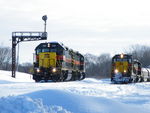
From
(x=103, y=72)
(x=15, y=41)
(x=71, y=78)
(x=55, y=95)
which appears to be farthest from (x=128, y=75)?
(x=103, y=72)

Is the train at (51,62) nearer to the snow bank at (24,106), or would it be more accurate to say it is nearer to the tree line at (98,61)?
the snow bank at (24,106)

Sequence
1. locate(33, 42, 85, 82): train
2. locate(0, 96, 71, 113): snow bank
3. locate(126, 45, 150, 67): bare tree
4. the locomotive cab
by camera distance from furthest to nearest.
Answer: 1. locate(126, 45, 150, 67): bare tree
2. the locomotive cab
3. locate(33, 42, 85, 82): train
4. locate(0, 96, 71, 113): snow bank

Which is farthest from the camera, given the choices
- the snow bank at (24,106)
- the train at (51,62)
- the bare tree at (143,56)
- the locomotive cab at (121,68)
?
the bare tree at (143,56)

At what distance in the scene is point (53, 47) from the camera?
99.7 ft

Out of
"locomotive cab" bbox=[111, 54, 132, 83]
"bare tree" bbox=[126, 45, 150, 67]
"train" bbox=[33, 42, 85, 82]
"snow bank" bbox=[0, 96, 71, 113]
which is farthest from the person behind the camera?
"bare tree" bbox=[126, 45, 150, 67]

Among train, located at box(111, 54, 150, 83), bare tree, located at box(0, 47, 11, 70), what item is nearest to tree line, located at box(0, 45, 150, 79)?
bare tree, located at box(0, 47, 11, 70)

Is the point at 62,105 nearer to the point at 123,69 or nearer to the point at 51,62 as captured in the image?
the point at 51,62

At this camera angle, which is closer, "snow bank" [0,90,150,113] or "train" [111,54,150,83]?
"snow bank" [0,90,150,113]

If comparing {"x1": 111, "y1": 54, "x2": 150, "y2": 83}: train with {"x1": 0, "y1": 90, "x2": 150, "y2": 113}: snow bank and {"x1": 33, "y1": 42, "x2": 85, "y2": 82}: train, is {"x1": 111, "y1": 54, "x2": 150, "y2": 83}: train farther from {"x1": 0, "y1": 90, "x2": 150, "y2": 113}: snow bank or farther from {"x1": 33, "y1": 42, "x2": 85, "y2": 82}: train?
{"x1": 0, "y1": 90, "x2": 150, "y2": 113}: snow bank

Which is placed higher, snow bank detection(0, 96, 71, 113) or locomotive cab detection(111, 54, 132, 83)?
locomotive cab detection(111, 54, 132, 83)

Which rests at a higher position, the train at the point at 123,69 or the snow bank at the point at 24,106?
the train at the point at 123,69

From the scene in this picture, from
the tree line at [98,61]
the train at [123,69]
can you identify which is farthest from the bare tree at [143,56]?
the train at [123,69]

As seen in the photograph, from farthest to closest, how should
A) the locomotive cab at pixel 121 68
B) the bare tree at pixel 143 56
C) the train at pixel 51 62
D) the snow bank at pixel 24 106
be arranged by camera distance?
the bare tree at pixel 143 56 → the locomotive cab at pixel 121 68 → the train at pixel 51 62 → the snow bank at pixel 24 106

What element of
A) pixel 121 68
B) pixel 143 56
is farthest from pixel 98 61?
pixel 121 68
